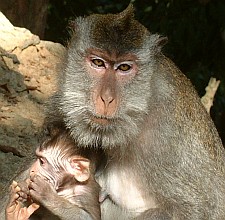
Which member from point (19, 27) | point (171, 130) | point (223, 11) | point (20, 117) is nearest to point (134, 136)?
point (171, 130)

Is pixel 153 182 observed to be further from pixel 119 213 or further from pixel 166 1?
pixel 166 1

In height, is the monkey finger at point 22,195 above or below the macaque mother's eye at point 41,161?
below

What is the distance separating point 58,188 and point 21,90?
2.12 metres

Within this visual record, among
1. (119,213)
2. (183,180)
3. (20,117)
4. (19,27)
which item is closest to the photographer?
(183,180)

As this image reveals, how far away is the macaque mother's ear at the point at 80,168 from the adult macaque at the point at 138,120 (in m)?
0.12

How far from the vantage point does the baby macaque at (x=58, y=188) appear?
4961mm

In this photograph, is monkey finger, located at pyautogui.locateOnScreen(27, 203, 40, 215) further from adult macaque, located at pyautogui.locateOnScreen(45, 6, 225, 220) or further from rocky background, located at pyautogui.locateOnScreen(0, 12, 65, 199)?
rocky background, located at pyautogui.locateOnScreen(0, 12, 65, 199)

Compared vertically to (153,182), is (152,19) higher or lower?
higher

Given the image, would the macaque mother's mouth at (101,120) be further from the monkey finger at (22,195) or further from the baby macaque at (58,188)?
the monkey finger at (22,195)

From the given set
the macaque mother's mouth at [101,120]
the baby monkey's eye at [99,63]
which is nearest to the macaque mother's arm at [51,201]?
the macaque mother's mouth at [101,120]

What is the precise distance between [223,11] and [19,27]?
7.73 feet

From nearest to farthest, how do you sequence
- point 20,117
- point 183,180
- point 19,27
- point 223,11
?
point 183,180 → point 20,117 → point 19,27 → point 223,11

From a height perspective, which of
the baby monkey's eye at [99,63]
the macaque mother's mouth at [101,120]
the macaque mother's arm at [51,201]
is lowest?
the macaque mother's arm at [51,201]

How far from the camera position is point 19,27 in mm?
8172
